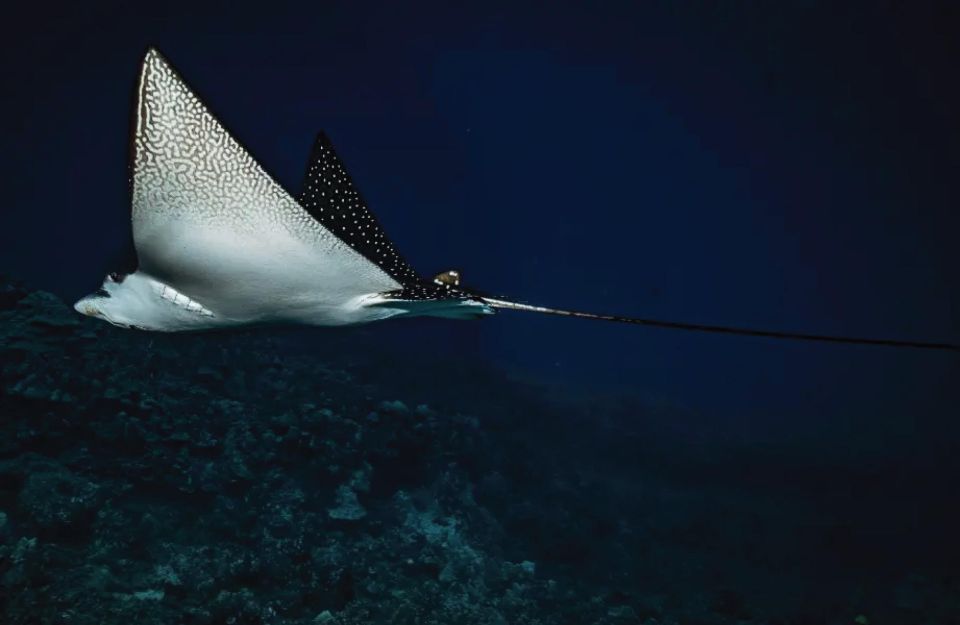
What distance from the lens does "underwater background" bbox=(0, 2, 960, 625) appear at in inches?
176

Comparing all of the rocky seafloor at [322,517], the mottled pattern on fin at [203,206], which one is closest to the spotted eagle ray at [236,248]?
the mottled pattern on fin at [203,206]

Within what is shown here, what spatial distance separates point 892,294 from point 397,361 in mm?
49443

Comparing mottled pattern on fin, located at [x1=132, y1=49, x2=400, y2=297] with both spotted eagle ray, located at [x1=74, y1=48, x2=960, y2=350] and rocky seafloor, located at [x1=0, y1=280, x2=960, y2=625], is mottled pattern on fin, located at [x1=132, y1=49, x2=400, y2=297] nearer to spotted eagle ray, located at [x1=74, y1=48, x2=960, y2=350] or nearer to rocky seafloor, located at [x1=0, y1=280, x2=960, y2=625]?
spotted eagle ray, located at [x1=74, y1=48, x2=960, y2=350]

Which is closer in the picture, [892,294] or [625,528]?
[625,528]

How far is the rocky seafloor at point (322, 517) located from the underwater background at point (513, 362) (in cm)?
4

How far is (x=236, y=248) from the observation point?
64.4 inches

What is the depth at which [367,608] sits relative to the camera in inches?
160

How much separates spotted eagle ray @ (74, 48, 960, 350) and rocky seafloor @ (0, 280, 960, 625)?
2.05 m

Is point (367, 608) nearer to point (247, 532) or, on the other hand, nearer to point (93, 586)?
point (247, 532)

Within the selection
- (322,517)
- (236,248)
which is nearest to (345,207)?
(236,248)

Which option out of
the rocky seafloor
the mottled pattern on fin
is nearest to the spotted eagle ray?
the mottled pattern on fin

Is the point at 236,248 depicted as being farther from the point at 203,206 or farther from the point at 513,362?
the point at 513,362

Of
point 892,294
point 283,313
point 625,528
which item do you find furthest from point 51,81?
point 892,294

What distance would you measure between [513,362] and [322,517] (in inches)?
769
